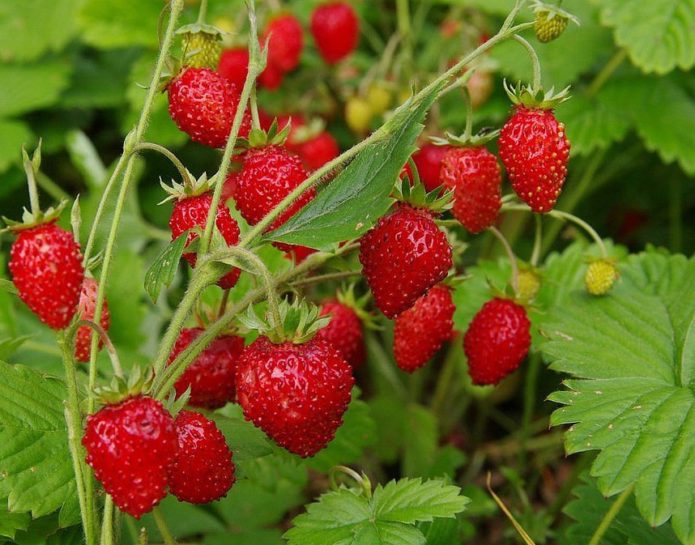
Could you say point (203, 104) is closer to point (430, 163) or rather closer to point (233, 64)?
point (430, 163)

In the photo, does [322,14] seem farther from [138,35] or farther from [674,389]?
[674,389]

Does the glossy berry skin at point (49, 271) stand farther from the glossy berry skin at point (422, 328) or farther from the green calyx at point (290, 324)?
the glossy berry skin at point (422, 328)

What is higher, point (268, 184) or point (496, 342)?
point (268, 184)

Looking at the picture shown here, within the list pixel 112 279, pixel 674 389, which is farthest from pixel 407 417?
pixel 674 389

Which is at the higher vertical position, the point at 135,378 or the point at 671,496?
the point at 135,378

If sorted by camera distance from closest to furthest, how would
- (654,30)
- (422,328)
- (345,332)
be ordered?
1. (422,328)
2. (345,332)
3. (654,30)

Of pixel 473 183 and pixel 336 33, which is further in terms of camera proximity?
pixel 336 33

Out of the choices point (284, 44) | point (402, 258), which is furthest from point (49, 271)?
point (284, 44)

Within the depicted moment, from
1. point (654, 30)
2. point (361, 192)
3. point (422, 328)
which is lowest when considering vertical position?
point (422, 328)
